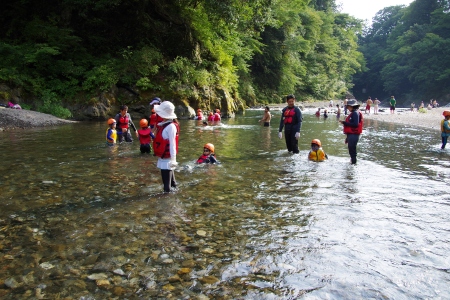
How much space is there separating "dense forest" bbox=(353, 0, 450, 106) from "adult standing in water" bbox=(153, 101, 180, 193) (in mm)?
71341

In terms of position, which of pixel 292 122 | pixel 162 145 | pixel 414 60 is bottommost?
pixel 162 145

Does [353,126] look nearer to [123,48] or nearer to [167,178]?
[167,178]

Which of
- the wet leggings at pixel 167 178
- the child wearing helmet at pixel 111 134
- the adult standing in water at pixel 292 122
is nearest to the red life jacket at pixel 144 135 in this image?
the child wearing helmet at pixel 111 134

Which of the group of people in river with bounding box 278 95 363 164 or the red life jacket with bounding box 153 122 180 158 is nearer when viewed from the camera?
the red life jacket with bounding box 153 122 180 158

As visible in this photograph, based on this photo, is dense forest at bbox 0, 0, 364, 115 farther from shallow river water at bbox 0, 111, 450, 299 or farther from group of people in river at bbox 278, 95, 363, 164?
shallow river water at bbox 0, 111, 450, 299

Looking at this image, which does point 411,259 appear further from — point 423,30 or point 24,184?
point 423,30

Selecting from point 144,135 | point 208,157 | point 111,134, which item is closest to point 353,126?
point 208,157

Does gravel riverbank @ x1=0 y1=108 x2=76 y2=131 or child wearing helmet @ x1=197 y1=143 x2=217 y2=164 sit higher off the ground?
gravel riverbank @ x1=0 y1=108 x2=76 y2=131

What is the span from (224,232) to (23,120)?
57.6ft

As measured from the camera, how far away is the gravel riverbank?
700 inches

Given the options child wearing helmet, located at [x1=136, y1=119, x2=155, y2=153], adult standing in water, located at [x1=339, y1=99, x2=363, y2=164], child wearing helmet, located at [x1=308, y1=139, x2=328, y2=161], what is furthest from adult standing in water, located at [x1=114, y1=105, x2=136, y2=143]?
adult standing in water, located at [x1=339, y1=99, x2=363, y2=164]

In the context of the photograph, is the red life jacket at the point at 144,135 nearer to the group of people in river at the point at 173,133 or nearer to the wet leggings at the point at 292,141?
the group of people in river at the point at 173,133

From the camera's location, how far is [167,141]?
649cm

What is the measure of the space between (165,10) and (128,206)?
24.6m
